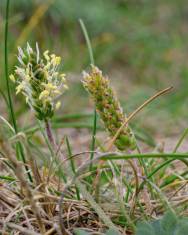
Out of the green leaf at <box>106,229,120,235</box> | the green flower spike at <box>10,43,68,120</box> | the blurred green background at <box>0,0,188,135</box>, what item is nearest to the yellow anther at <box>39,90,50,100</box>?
the green flower spike at <box>10,43,68,120</box>

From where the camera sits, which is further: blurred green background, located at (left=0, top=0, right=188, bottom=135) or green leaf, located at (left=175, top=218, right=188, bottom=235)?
blurred green background, located at (left=0, top=0, right=188, bottom=135)

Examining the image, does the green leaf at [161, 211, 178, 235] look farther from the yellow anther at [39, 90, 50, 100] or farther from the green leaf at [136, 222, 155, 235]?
the yellow anther at [39, 90, 50, 100]

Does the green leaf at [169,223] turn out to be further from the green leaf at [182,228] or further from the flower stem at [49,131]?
the flower stem at [49,131]

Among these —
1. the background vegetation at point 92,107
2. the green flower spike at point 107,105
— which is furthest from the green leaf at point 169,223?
the green flower spike at point 107,105

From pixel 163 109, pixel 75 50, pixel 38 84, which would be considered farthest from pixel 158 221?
pixel 75 50

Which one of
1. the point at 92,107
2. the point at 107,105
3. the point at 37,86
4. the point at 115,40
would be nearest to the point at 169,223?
the point at 107,105

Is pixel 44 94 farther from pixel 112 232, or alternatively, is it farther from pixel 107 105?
pixel 112 232
